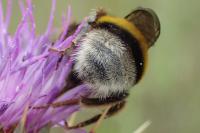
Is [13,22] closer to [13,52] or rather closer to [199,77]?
[199,77]

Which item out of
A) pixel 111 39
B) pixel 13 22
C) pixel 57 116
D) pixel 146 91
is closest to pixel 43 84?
pixel 57 116

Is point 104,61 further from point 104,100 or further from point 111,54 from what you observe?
point 104,100

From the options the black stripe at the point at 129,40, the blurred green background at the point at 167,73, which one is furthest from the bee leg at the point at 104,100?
the blurred green background at the point at 167,73

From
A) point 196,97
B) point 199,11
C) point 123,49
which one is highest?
point 123,49

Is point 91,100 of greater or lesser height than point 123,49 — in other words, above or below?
below

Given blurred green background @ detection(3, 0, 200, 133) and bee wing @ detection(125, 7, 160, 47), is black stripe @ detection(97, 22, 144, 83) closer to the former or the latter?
bee wing @ detection(125, 7, 160, 47)

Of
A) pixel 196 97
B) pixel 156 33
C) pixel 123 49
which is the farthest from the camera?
pixel 196 97
